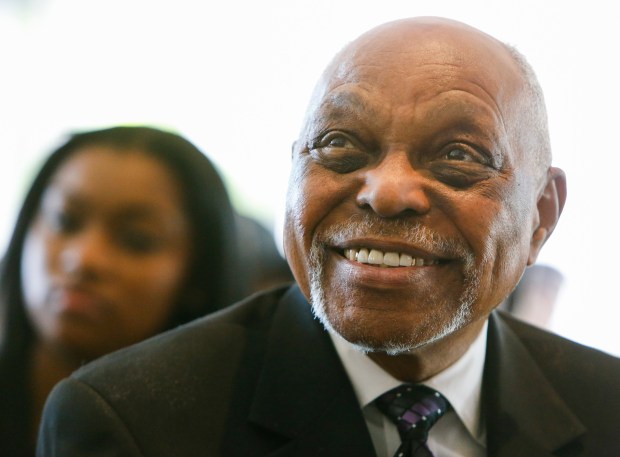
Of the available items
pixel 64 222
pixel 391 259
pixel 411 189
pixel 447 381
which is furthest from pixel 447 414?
pixel 64 222

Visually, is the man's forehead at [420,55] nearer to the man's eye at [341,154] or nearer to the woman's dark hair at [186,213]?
the man's eye at [341,154]

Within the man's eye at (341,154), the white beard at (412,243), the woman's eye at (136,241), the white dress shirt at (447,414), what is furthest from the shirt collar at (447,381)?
the woman's eye at (136,241)

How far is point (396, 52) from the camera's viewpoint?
1584mm

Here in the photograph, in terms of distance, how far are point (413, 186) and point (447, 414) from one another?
495 mm

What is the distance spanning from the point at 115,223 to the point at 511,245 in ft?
3.59

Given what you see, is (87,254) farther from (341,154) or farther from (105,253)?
(341,154)

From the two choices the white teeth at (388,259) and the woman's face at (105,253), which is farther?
the woman's face at (105,253)

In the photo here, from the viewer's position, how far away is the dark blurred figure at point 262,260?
3.27 metres

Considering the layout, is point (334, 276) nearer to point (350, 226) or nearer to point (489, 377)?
point (350, 226)

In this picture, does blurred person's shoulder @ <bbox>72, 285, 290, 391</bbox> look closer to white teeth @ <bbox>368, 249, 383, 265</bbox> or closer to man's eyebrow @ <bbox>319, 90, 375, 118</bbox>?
white teeth @ <bbox>368, 249, 383, 265</bbox>

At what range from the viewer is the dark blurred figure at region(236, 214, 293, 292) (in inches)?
129

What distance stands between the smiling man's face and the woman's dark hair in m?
0.82

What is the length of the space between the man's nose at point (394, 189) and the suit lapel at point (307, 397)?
→ 36 centimetres

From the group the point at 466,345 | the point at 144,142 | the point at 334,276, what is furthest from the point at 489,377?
the point at 144,142
